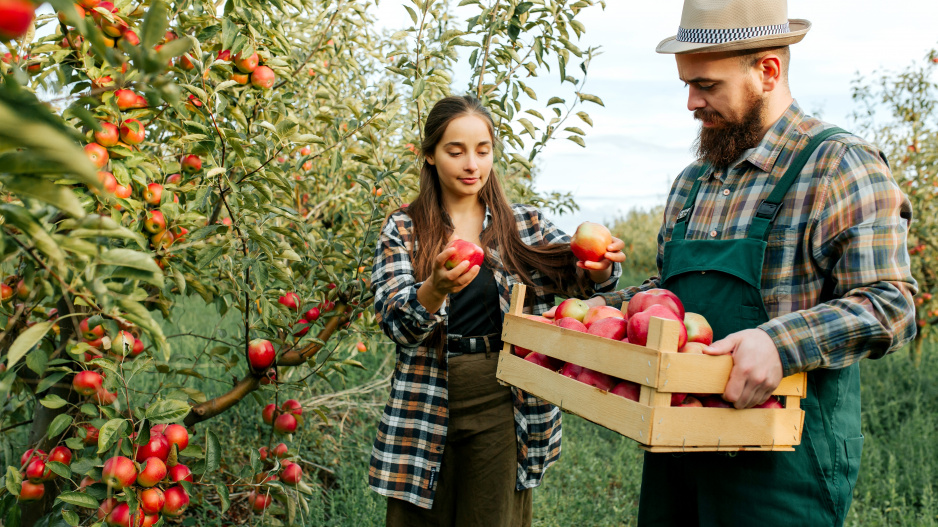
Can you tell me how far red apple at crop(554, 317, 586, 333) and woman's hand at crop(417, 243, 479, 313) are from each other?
223 millimetres

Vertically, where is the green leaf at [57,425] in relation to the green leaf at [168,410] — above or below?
below

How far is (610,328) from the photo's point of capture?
1408 millimetres

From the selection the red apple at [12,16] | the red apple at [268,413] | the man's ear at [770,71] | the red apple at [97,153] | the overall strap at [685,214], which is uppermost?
the man's ear at [770,71]

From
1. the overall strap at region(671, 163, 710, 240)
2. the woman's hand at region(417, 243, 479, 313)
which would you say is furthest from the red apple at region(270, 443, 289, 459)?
the overall strap at region(671, 163, 710, 240)

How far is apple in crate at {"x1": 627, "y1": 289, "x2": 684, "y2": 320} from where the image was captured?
138 cm

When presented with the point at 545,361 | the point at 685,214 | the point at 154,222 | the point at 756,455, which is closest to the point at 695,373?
the point at 756,455

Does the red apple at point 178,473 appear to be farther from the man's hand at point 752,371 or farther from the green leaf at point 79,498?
the man's hand at point 752,371

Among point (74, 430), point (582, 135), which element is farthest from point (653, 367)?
point (74, 430)

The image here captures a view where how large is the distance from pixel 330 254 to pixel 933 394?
4.27 metres

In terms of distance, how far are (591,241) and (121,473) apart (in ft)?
4.18

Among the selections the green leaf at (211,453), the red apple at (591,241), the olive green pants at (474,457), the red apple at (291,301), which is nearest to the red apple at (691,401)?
Answer: the red apple at (591,241)

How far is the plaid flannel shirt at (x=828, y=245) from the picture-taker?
118cm

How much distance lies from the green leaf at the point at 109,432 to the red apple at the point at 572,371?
1032mm

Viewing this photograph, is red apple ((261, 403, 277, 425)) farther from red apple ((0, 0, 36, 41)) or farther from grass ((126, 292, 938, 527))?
red apple ((0, 0, 36, 41))
